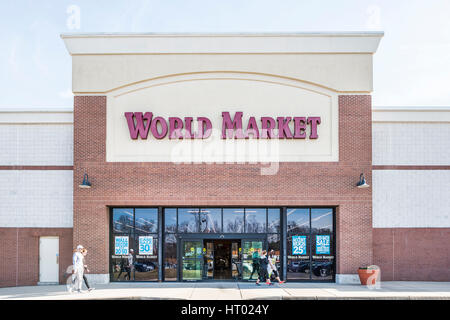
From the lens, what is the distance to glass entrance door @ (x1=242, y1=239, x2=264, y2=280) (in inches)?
696

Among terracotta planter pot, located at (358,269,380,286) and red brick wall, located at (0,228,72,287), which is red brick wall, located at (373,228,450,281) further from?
red brick wall, located at (0,228,72,287)

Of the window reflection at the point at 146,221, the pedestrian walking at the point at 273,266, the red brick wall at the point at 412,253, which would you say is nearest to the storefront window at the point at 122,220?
the window reflection at the point at 146,221

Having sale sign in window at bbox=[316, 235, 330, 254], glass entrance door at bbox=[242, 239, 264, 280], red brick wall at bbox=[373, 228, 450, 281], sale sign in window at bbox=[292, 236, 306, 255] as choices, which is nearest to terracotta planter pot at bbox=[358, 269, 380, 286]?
red brick wall at bbox=[373, 228, 450, 281]

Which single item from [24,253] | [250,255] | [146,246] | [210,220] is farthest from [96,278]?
[250,255]

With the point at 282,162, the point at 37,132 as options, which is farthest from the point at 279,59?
the point at 37,132

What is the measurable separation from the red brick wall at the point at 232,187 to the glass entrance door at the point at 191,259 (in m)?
1.92

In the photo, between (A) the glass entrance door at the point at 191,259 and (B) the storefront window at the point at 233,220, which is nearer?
(A) the glass entrance door at the point at 191,259

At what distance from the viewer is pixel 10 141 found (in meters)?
17.9

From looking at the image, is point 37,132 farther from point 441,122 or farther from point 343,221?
point 441,122

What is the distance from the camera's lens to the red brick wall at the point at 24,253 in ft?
57.4

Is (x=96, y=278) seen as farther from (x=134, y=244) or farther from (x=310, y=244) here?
(x=310, y=244)

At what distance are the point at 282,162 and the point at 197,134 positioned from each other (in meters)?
3.83

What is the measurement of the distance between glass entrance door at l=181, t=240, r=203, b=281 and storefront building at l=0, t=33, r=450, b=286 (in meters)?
0.09

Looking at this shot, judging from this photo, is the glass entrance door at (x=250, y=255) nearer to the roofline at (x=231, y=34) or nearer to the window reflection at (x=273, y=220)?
the window reflection at (x=273, y=220)
